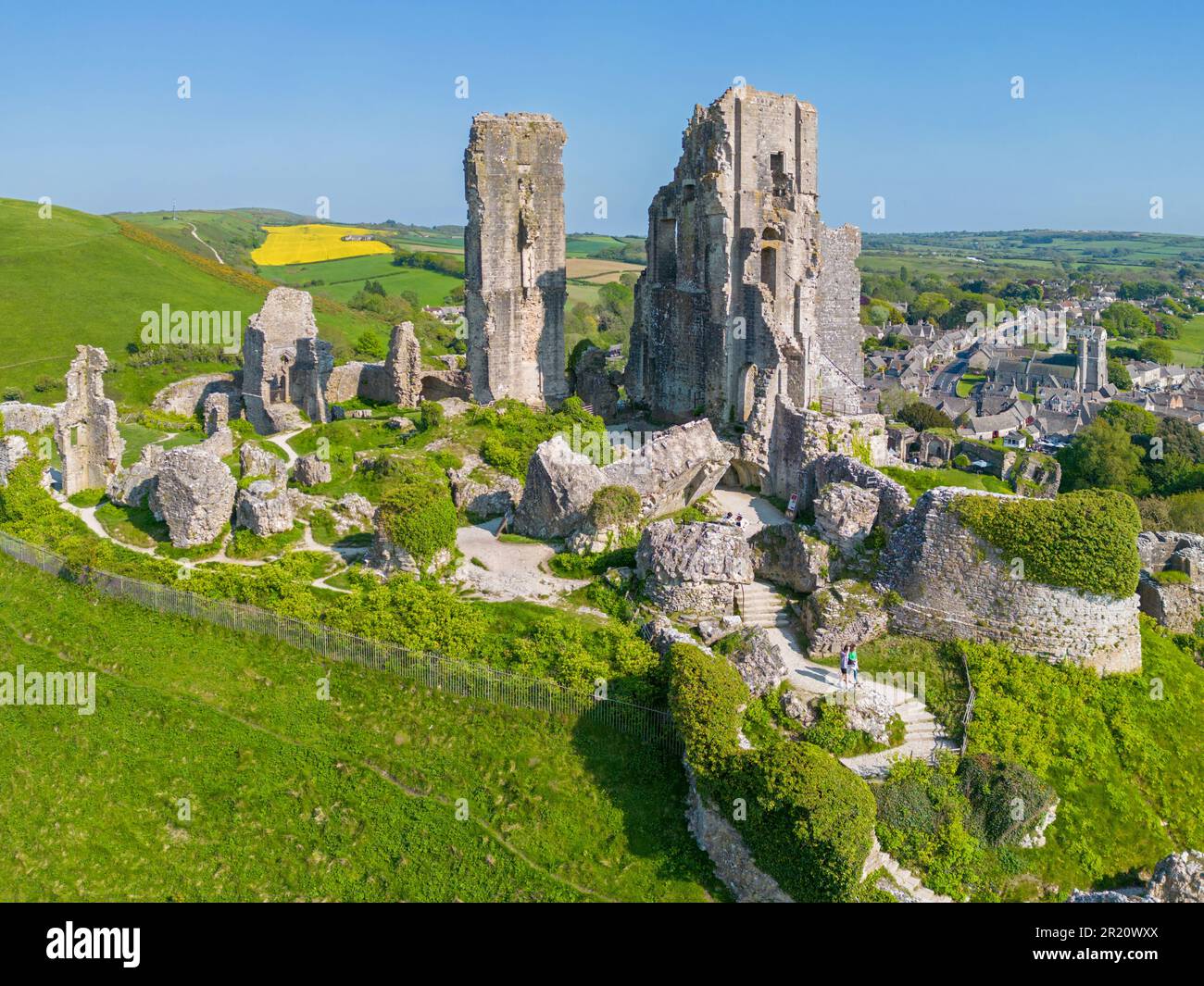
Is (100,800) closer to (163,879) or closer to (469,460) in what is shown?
(163,879)

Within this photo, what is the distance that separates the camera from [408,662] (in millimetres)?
23109

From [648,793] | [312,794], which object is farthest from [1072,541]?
[312,794]

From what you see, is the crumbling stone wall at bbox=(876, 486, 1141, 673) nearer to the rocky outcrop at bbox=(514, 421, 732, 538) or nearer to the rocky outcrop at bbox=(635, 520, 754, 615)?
the rocky outcrop at bbox=(635, 520, 754, 615)

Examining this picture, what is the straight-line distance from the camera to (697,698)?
66.8ft

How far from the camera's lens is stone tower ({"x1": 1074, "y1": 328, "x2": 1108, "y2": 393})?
99.9m

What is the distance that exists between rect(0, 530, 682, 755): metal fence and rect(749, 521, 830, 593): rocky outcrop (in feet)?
20.7

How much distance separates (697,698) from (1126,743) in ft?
30.0

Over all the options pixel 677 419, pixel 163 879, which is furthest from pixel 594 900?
pixel 677 419

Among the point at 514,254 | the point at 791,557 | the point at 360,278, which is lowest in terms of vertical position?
the point at 791,557

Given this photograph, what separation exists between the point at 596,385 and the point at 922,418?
36886 millimetres

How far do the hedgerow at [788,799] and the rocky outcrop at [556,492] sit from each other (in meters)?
9.03

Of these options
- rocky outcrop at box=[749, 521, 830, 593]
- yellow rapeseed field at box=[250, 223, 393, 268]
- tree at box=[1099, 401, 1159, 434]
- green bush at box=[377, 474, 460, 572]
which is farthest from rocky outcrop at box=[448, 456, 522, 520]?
yellow rapeseed field at box=[250, 223, 393, 268]

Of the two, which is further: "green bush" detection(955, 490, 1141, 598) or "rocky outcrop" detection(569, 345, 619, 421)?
"rocky outcrop" detection(569, 345, 619, 421)

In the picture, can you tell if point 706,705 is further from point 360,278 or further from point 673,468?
point 360,278
